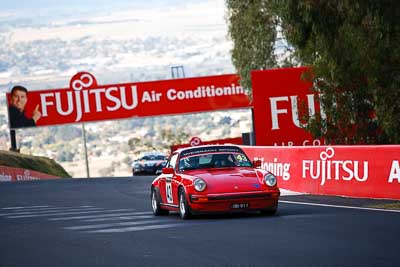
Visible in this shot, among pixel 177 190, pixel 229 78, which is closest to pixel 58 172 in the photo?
pixel 229 78

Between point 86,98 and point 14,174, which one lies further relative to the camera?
point 86,98

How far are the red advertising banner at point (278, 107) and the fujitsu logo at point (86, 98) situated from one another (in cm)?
3314

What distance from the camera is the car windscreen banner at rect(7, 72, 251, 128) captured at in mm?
70062

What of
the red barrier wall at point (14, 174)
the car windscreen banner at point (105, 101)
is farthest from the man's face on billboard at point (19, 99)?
the red barrier wall at point (14, 174)

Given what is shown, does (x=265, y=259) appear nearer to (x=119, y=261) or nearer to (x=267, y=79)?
(x=119, y=261)

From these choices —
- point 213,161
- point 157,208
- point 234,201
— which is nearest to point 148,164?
point 157,208

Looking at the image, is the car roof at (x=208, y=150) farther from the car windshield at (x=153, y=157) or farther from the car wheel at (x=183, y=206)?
the car windshield at (x=153, y=157)

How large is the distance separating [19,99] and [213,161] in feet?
170

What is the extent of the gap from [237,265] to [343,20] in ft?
61.1

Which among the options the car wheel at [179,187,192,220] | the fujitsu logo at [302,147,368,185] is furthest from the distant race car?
the car wheel at [179,187,192,220]

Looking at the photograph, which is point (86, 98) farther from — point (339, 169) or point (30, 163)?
point (339, 169)

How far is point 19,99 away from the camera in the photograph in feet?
231

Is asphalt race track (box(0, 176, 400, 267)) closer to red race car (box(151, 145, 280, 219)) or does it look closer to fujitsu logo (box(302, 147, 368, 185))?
red race car (box(151, 145, 280, 219))

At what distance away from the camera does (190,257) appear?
12.8 m
